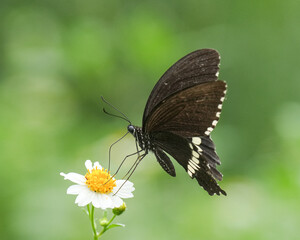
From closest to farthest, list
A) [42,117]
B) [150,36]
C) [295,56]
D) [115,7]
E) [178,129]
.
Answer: [178,129] → [42,117] → [150,36] → [295,56] → [115,7]

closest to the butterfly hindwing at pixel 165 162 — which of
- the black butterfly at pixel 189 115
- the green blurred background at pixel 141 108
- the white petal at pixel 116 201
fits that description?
the black butterfly at pixel 189 115

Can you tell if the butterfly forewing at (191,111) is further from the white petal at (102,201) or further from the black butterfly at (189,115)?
the white petal at (102,201)

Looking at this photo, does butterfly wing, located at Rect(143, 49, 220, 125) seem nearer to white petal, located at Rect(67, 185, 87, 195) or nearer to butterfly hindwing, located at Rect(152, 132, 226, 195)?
butterfly hindwing, located at Rect(152, 132, 226, 195)

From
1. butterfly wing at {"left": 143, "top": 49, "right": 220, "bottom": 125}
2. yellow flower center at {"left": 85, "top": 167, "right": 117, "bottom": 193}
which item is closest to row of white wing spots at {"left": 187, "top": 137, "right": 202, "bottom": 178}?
butterfly wing at {"left": 143, "top": 49, "right": 220, "bottom": 125}

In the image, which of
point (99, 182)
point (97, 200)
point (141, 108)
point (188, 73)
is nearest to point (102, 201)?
point (97, 200)

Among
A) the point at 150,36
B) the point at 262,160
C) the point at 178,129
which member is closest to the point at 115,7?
the point at 150,36

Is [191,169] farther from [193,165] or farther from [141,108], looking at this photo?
[141,108]

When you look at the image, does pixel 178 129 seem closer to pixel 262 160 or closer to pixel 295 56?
pixel 262 160
